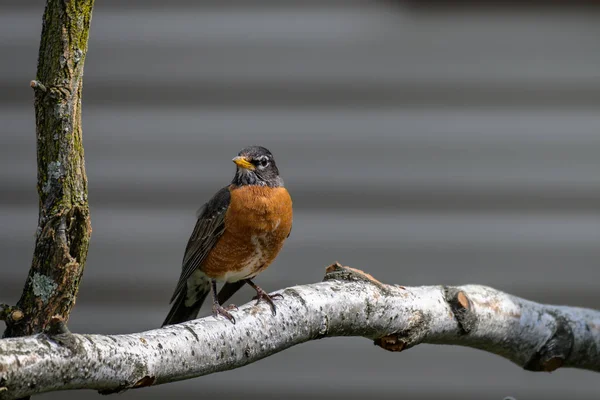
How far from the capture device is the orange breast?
9.21ft

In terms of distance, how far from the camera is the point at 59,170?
5.01 ft

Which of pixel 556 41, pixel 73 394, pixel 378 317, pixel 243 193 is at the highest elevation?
pixel 556 41

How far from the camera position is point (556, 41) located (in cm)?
358

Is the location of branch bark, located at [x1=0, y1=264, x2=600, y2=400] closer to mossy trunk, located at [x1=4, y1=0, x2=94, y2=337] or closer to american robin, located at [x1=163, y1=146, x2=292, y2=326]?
mossy trunk, located at [x1=4, y1=0, x2=94, y2=337]

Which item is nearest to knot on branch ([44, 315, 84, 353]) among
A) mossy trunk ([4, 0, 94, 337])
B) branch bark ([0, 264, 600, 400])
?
branch bark ([0, 264, 600, 400])

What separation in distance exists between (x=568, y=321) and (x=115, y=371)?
1.55 meters

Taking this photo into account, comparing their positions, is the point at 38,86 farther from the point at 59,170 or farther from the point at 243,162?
the point at 243,162

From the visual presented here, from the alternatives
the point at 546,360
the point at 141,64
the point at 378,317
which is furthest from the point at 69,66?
the point at 141,64

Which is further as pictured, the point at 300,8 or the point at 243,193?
the point at 300,8

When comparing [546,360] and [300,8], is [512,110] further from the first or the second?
[546,360]

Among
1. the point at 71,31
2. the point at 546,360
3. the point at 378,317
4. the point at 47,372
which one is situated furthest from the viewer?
the point at 546,360

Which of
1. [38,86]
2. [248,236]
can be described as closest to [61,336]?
[38,86]

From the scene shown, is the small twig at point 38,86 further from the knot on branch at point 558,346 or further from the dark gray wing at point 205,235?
the knot on branch at point 558,346

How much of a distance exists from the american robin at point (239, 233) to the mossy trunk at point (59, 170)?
1.15 m
